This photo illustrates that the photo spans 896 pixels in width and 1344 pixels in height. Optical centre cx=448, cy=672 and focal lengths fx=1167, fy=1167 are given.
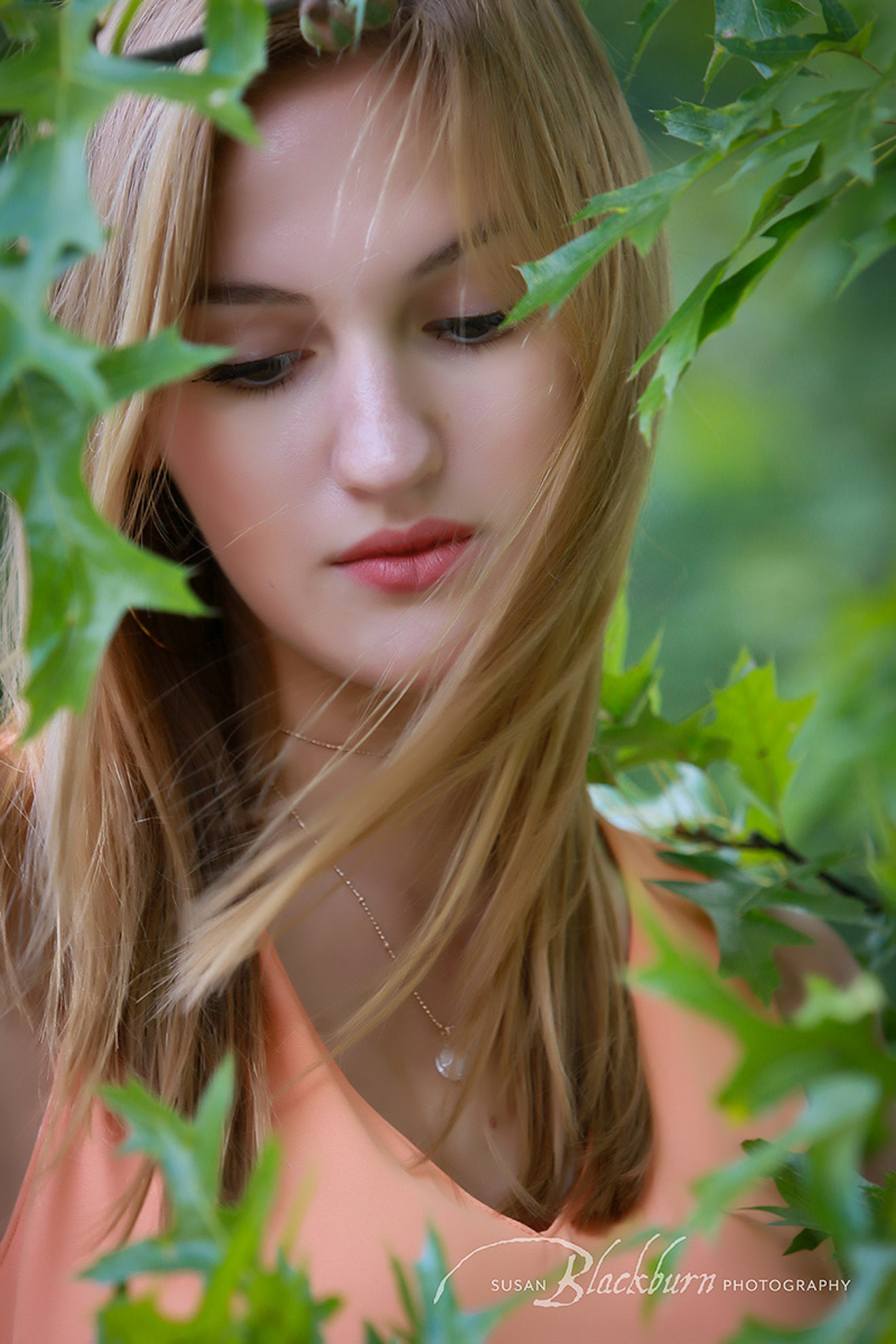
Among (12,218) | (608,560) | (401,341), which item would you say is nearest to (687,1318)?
(608,560)

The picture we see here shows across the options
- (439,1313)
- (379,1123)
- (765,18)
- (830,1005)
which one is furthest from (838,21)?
(379,1123)

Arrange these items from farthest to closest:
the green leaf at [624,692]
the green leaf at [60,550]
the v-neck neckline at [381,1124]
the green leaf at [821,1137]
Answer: the green leaf at [624,692]
the v-neck neckline at [381,1124]
the green leaf at [60,550]
the green leaf at [821,1137]

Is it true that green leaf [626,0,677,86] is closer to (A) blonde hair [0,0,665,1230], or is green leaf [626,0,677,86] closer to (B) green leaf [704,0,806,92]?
(B) green leaf [704,0,806,92]

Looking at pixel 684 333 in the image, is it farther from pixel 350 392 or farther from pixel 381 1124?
pixel 381 1124

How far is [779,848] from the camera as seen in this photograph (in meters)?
1.12

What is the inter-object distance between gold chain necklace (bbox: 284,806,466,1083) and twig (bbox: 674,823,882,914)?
324 mm

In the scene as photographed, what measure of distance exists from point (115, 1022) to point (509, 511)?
51cm

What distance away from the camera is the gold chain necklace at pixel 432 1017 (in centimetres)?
105

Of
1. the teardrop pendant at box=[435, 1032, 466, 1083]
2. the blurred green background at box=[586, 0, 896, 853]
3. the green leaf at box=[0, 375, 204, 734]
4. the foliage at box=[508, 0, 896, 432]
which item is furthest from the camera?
the blurred green background at box=[586, 0, 896, 853]

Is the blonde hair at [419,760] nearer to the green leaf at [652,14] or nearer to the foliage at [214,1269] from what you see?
the green leaf at [652,14]

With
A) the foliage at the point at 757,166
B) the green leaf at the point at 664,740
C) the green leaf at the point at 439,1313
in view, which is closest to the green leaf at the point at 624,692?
the green leaf at the point at 664,740

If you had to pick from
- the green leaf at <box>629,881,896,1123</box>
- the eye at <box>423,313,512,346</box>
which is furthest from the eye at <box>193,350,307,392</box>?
the green leaf at <box>629,881,896,1123</box>

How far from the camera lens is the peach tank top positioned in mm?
871

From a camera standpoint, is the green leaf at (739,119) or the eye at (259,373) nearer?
the green leaf at (739,119)
